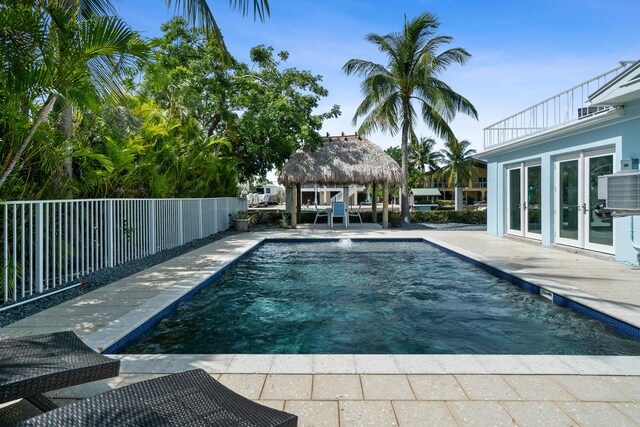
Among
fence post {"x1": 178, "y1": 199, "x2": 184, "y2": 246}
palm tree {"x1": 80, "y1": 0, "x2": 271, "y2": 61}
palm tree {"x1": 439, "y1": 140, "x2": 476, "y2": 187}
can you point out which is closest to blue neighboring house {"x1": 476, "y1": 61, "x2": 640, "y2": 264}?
palm tree {"x1": 80, "y1": 0, "x2": 271, "y2": 61}

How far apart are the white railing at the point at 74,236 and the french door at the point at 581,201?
9.30m

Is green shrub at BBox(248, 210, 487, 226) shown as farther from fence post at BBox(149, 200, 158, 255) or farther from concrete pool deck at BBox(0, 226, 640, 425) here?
concrete pool deck at BBox(0, 226, 640, 425)

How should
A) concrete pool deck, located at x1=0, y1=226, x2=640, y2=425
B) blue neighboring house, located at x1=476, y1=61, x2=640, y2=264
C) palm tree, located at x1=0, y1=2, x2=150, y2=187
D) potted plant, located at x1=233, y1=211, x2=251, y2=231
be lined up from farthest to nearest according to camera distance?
potted plant, located at x1=233, y1=211, x2=251, y2=231, blue neighboring house, located at x1=476, y1=61, x2=640, y2=264, palm tree, located at x1=0, y1=2, x2=150, y2=187, concrete pool deck, located at x1=0, y1=226, x2=640, y2=425

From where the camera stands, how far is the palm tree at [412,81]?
17.2m

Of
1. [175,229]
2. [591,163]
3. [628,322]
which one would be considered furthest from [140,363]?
[591,163]

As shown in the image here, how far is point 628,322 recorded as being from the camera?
13.6 ft

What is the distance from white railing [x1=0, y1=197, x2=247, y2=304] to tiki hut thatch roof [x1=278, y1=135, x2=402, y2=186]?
20.7ft

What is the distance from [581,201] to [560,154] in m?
1.44

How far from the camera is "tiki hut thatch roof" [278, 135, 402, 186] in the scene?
54.6ft

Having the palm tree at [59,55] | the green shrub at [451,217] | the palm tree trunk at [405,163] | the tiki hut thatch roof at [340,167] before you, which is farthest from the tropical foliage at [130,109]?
the green shrub at [451,217]

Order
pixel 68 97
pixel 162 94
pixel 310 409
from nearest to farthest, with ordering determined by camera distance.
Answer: pixel 310 409 → pixel 68 97 → pixel 162 94

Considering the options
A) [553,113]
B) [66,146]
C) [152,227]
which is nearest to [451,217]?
[553,113]

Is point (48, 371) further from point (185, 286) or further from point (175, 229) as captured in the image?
point (175, 229)

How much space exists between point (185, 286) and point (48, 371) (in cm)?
389
